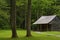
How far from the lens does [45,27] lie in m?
60.4

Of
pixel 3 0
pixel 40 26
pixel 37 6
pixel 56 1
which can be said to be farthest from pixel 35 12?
pixel 3 0

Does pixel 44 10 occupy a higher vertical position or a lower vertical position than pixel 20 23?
higher

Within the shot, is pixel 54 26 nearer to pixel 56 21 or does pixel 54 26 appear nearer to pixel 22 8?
pixel 56 21

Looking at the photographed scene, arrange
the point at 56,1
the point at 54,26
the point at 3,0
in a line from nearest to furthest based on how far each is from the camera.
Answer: the point at 3,0 → the point at 54,26 → the point at 56,1

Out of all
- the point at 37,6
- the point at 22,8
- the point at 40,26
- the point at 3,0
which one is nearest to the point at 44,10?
the point at 37,6

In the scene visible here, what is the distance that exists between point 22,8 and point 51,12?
1063 cm

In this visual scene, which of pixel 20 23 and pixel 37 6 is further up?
pixel 37 6

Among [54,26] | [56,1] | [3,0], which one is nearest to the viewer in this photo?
[3,0]

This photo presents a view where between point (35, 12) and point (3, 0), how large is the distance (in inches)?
1188

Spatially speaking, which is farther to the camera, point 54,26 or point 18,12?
point 18,12

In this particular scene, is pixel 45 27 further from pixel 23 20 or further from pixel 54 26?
pixel 23 20

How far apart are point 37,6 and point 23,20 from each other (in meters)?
7.68

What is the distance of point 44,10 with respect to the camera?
3068 inches

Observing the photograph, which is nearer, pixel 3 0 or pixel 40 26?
pixel 3 0
